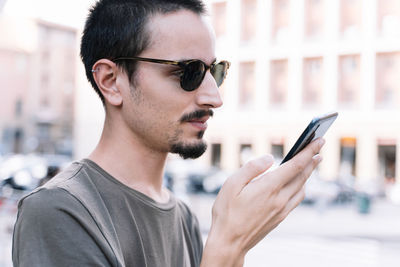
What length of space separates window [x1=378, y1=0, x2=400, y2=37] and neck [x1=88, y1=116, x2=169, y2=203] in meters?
26.0

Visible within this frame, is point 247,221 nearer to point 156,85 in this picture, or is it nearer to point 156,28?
point 156,85

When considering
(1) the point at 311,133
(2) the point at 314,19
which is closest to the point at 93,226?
(1) the point at 311,133

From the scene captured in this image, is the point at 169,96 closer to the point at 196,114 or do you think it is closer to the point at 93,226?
the point at 196,114

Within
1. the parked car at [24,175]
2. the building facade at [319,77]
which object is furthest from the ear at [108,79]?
the building facade at [319,77]

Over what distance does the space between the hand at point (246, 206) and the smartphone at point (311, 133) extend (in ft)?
0.06

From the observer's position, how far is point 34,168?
45.6ft

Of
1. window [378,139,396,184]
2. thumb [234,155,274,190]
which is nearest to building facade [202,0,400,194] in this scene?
window [378,139,396,184]

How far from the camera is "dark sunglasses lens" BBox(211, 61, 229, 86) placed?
142 cm

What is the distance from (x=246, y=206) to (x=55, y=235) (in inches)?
16.1

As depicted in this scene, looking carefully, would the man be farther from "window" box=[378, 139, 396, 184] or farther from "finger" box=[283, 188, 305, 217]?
"window" box=[378, 139, 396, 184]

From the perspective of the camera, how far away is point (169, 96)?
1278 millimetres

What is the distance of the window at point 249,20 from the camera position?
28922 mm

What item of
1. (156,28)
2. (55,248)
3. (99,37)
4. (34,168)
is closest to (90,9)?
(99,37)

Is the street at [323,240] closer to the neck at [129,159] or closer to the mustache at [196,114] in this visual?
the neck at [129,159]
